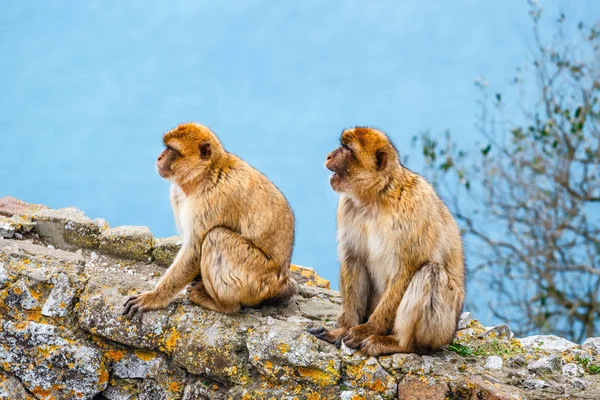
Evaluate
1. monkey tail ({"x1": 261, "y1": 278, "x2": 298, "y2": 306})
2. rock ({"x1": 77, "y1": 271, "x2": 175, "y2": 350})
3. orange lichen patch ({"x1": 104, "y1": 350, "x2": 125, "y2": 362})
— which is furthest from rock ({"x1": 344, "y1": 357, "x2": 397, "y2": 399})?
orange lichen patch ({"x1": 104, "y1": 350, "x2": 125, "y2": 362})

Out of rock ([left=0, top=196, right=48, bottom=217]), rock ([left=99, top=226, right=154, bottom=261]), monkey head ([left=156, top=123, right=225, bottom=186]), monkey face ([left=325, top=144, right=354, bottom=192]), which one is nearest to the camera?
monkey face ([left=325, top=144, right=354, bottom=192])

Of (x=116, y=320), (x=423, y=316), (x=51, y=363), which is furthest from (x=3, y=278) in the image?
(x=423, y=316)

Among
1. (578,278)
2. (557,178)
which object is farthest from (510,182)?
(578,278)

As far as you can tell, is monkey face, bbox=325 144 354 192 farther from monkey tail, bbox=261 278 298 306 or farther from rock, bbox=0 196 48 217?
rock, bbox=0 196 48 217

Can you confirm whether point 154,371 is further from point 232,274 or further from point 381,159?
point 381,159

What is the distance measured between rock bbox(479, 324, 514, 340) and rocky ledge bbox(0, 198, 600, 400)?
10 mm

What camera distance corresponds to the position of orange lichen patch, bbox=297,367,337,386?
17.1 feet

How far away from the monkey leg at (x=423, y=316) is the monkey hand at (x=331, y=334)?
0.20m

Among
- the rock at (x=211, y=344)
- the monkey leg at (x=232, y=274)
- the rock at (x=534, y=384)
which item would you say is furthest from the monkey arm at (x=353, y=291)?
the rock at (x=534, y=384)

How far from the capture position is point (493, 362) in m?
5.53

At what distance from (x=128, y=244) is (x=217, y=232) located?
1.85m

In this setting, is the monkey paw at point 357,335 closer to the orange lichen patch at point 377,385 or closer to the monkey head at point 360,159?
the orange lichen patch at point 377,385

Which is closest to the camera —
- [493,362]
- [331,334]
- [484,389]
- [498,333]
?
[484,389]

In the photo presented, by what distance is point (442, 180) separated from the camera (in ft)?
37.9
